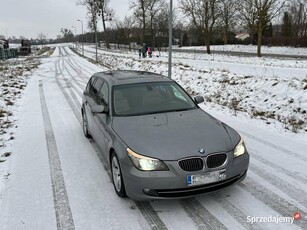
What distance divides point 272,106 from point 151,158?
625cm

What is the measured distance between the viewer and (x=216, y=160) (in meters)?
3.51

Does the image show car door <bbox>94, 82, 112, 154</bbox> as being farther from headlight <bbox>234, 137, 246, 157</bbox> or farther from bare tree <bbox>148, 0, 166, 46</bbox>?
bare tree <bbox>148, 0, 166, 46</bbox>

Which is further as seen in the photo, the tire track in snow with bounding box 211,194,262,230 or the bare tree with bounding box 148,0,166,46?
the bare tree with bounding box 148,0,166,46

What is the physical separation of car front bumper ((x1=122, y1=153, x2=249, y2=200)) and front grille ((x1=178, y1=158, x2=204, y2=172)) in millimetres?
45

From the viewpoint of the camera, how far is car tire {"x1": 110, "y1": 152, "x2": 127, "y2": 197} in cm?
383

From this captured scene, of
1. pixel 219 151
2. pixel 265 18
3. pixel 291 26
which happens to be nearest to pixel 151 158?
pixel 219 151

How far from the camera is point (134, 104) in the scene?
4.79m

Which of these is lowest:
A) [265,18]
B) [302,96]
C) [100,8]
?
[302,96]

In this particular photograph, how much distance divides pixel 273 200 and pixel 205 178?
109 cm

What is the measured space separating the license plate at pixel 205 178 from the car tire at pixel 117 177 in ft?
3.05

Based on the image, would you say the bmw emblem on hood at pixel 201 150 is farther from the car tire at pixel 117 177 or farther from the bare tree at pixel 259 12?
the bare tree at pixel 259 12

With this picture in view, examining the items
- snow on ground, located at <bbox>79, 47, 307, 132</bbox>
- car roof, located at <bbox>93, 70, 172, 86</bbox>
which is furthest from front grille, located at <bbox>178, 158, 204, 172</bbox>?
snow on ground, located at <bbox>79, 47, 307, 132</bbox>

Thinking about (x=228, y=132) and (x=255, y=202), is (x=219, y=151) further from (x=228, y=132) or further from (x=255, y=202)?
(x=255, y=202)

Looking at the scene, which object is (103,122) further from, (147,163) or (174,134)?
(147,163)
